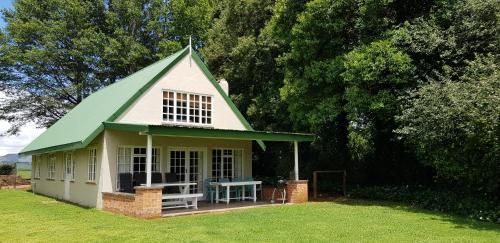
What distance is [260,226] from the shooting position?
11.6 m

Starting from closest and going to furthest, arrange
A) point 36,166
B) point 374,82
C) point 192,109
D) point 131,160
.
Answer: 1. point 374,82
2. point 131,160
3. point 192,109
4. point 36,166

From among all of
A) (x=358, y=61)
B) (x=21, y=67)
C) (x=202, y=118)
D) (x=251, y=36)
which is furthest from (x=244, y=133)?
(x=21, y=67)

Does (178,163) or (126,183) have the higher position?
(178,163)

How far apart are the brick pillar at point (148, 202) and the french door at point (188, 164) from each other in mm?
4893

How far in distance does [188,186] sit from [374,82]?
7.96 meters

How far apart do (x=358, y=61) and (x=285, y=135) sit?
3880 mm

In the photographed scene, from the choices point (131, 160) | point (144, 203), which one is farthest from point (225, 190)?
point (144, 203)

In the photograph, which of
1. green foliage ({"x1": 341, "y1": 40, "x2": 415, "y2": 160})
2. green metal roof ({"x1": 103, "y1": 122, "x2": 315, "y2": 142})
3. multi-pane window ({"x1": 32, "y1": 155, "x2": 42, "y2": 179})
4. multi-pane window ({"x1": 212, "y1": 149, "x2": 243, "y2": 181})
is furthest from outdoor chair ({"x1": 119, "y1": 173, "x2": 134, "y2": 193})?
multi-pane window ({"x1": 32, "y1": 155, "x2": 42, "y2": 179})

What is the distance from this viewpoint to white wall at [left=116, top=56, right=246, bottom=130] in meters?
17.6

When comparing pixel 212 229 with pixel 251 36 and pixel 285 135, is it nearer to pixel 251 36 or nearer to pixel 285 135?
pixel 285 135

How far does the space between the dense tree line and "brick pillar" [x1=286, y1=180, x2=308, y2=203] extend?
256 cm

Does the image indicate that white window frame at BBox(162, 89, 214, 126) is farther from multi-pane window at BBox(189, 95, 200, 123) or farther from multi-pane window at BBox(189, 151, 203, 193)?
multi-pane window at BBox(189, 151, 203, 193)

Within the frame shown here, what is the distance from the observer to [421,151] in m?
15.5

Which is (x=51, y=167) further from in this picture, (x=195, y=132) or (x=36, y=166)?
(x=195, y=132)
